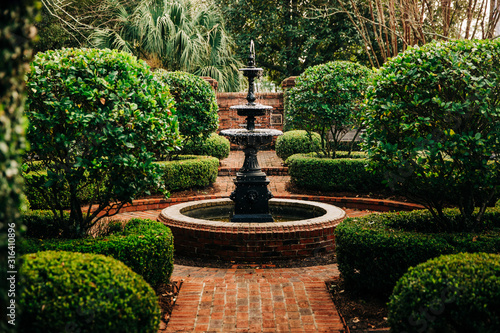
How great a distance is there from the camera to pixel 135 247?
3945 mm

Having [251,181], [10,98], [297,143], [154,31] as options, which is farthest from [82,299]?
[154,31]

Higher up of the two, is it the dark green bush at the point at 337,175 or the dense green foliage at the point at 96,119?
the dense green foliage at the point at 96,119

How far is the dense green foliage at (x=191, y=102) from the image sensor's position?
10.0 m

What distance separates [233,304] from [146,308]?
1484mm

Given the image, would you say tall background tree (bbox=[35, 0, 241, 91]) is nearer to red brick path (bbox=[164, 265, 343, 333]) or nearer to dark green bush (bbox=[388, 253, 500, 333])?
red brick path (bbox=[164, 265, 343, 333])

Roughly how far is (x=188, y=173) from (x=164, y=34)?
9.35m

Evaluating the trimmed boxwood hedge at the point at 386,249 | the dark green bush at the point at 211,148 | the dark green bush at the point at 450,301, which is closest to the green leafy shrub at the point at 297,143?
the dark green bush at the point at 211,148

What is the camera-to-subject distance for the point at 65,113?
13.5 ft

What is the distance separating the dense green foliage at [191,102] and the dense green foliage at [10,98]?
27.1ft

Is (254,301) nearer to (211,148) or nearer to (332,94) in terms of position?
(332,94)

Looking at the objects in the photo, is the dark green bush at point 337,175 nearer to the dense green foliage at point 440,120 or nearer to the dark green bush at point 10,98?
the dense green foliage at point 440,120

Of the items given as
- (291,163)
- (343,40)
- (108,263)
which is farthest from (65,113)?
(343,40)

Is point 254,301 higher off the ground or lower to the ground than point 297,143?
lower

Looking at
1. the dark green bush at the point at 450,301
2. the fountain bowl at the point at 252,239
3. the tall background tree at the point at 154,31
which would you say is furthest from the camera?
the tall background tree at the point at 154,31
